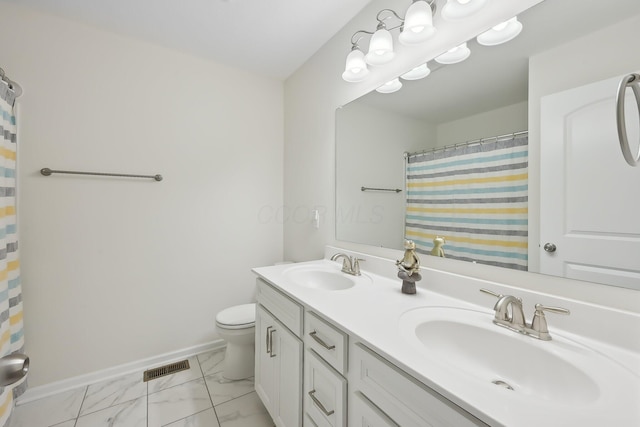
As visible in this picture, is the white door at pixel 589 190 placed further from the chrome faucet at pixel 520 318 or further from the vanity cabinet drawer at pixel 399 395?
the vanity cabinet drawer at pixel 399 395

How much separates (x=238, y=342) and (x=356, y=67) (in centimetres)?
182

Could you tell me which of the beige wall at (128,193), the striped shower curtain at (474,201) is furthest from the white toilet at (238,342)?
the striped shower curtain at (474,201)

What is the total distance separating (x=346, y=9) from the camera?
158 centimetres

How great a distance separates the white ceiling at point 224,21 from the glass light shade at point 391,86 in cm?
53

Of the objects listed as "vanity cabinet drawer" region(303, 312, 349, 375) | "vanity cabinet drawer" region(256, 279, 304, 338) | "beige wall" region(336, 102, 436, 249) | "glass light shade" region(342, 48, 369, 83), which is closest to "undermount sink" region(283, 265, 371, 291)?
"vanity cabinet drawer" region(256, 279, 304, 338)

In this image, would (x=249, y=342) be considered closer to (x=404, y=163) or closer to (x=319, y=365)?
(x=319, y=365)

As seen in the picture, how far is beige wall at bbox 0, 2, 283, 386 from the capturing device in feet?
5.18

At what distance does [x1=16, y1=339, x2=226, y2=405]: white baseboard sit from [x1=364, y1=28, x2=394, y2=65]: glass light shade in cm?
228

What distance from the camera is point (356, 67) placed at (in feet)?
4.77

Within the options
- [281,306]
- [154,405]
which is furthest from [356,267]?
[154,405]

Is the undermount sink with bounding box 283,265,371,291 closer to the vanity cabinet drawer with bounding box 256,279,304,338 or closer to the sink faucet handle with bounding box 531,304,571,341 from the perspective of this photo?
the vanity cabinet drawer with bounding box 256,279,304,338

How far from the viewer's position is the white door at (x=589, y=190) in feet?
2.33

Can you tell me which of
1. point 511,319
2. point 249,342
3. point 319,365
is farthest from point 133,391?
point 511,319

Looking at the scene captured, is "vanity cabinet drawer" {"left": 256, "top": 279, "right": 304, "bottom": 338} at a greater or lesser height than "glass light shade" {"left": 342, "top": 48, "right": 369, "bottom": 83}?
lesser
